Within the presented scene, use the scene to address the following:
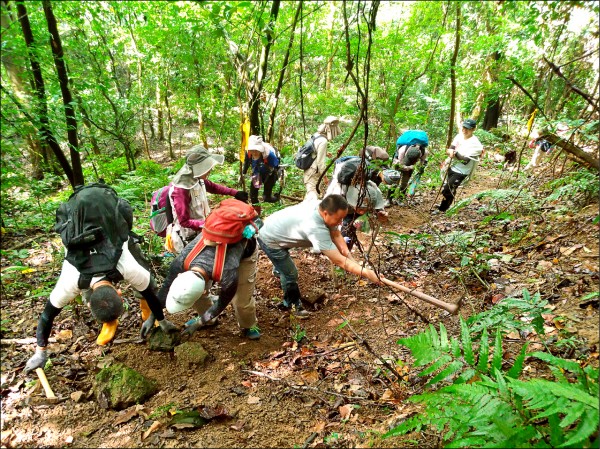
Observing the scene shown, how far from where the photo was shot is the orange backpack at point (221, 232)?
3586mm

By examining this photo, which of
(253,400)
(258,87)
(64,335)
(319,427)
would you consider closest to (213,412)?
(253,400)

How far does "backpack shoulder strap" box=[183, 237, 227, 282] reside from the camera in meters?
3.58

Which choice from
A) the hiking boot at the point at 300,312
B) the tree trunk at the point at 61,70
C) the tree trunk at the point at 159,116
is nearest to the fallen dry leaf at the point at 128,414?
the hiking boot at the point at 300,312

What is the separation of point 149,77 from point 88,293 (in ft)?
45.2

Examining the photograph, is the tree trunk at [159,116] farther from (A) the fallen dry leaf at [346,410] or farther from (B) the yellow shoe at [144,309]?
(A) the fallen dry leaf at [346,410]

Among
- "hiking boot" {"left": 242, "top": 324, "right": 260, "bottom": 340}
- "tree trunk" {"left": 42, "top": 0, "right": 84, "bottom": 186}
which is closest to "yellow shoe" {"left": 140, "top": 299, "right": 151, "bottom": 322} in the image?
"hiking boot" {"left": 242, "top": 324, "right": 260, "bottom": 340}

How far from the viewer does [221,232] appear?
3576 millimetres

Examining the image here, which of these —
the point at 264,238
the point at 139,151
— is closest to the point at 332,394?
the point at 264,238

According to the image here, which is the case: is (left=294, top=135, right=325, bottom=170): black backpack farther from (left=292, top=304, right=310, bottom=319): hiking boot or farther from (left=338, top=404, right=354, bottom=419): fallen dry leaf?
(left=338, top=404, right=354, bottom=419): fallen dry leaf

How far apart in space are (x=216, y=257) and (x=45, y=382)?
1.96 metres

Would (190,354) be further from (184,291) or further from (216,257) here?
(216,257)

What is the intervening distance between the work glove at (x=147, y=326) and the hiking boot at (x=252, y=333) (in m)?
1.12

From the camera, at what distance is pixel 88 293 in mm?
3807

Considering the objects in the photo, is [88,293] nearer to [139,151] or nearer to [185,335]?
[185,335]
